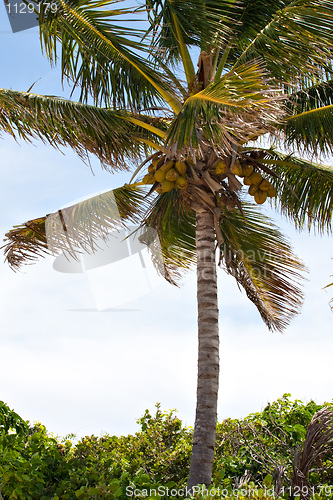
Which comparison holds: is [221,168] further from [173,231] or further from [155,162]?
[173,231]

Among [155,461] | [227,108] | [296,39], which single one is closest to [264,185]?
[296,39]

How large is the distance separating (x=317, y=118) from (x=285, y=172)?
4.86ft

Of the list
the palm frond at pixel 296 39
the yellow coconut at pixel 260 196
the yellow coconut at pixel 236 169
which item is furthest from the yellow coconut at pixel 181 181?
A: the palm frond at pixel 296 39

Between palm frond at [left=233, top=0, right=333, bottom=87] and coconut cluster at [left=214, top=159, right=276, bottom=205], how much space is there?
1.16 m

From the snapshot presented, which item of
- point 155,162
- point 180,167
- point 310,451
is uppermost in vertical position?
point 155,162

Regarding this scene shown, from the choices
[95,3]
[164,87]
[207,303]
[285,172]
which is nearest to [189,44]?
[164,87]

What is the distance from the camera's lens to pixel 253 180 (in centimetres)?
635

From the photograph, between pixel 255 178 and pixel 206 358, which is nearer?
pixel 206 358

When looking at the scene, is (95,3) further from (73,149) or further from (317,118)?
(317,118)

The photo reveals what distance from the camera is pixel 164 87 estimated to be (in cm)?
618

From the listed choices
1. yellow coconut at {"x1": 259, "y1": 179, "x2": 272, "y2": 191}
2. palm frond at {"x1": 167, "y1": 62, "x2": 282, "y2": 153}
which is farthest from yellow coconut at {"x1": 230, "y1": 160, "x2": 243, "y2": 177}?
palm frond at {"x1": 167, "y1": 62, "x2": 282, "y2": 153}

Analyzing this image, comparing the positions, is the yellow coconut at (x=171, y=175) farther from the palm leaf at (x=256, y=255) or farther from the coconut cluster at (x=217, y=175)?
the palm leaf at (x=256, y=255)

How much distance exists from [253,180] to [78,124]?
227cm

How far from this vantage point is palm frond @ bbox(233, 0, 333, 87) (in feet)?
18.6
